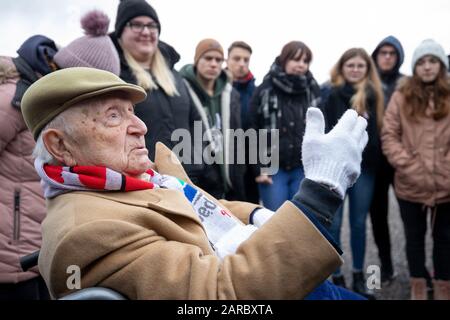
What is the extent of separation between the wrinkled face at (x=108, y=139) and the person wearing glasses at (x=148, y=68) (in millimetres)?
1177

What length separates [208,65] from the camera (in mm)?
3861

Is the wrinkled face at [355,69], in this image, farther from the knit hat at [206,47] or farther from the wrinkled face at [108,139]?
the wrinkled face at [108,139]

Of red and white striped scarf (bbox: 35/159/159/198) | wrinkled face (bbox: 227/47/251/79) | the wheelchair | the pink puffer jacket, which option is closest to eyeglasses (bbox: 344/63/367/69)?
wrinkled face (bbox: 227/47/251/79)

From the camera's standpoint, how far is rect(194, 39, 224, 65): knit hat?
3863mm

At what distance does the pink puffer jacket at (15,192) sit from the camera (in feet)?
7.55

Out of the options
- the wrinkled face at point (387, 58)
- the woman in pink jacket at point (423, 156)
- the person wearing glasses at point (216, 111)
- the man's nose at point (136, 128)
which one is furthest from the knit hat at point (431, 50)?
the man's nose at point (136, 128)

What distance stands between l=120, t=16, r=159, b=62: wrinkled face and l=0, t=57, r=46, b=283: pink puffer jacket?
0.74 m

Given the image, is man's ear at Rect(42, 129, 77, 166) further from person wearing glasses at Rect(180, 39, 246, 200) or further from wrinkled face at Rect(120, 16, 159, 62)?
person wearing glasses at Rect(180, 39, 246, 200)

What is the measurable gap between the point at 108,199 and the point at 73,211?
0.11 metres

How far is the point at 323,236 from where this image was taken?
4.43 feet

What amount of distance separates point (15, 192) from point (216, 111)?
5.95 ft

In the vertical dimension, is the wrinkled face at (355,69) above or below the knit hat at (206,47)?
below
